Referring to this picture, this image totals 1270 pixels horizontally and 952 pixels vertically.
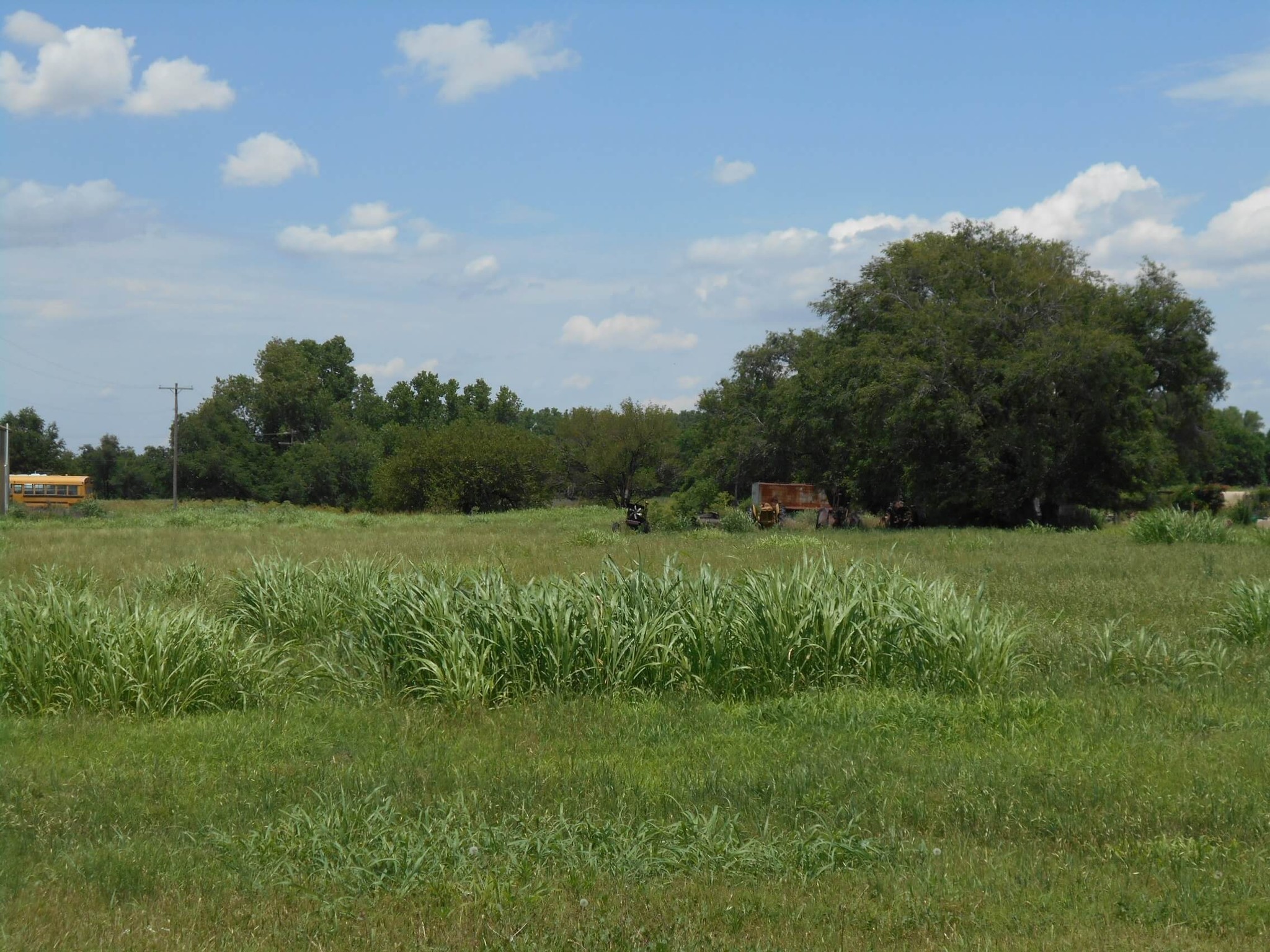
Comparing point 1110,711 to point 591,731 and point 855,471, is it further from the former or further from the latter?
point 855,471

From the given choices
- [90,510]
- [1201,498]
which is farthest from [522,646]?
[1201,498]

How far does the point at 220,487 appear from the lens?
281ft

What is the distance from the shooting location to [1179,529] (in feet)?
87.1

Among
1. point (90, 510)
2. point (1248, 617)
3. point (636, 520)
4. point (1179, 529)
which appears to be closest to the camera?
A: point (1248, 617)

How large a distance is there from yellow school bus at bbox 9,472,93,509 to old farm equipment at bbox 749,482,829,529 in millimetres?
39246

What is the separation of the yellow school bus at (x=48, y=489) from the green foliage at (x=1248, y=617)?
207ft

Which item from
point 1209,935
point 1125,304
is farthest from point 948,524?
point 1209,935

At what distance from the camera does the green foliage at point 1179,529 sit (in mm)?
26109

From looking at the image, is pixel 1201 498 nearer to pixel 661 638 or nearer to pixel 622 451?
pixel 622 451

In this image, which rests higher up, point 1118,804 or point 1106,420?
point 1106,420

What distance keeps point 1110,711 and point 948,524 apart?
34.9 m

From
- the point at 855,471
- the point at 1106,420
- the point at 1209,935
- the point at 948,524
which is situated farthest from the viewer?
the point at 855,471

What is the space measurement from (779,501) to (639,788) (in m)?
44.0

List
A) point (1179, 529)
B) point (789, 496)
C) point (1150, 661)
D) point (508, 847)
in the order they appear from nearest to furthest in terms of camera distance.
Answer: point (508, 847)
point (1150, 661)
point (1179, 529)
point (789, 496)
